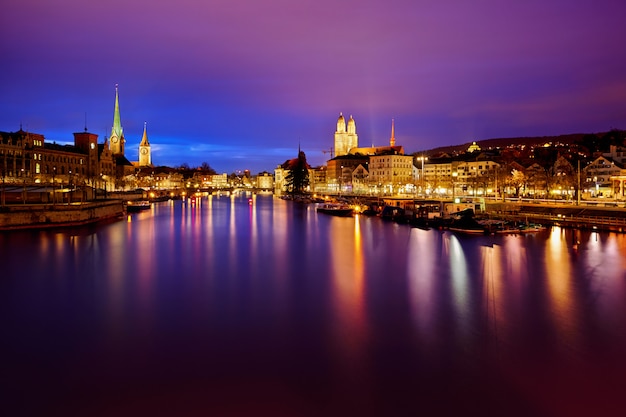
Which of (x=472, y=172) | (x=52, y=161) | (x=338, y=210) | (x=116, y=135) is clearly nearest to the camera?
(x=338, y=210)

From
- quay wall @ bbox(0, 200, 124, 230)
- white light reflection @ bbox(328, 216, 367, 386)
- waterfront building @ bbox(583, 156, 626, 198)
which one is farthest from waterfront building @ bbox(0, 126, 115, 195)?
waterfront building @ bbox(583, 156, 626, 198)

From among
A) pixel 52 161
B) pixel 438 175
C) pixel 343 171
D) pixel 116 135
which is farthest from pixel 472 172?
pixel 116 135

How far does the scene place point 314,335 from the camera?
32.6 feet

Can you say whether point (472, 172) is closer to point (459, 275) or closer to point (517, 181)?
point (517, 181)

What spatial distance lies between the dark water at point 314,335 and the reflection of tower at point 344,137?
12142cm

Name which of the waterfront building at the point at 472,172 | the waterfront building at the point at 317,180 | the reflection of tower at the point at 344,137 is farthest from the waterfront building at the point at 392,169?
the reflection of tower at the point at 344,137

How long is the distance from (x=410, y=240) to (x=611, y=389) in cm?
1969

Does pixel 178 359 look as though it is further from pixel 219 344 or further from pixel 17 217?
pixel 17 217

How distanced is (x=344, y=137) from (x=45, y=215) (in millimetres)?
115376

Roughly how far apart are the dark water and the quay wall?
11.8 m

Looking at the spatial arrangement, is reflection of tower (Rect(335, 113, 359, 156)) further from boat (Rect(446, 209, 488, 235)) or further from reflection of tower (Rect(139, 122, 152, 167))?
boat (Rect(446, 209, 488, 235))

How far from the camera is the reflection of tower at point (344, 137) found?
140 meters

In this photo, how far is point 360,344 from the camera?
30.8 feet

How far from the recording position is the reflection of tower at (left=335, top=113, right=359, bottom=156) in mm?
140375
